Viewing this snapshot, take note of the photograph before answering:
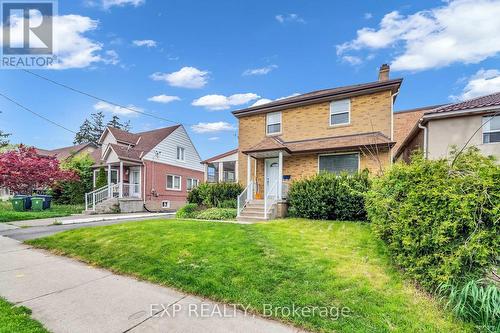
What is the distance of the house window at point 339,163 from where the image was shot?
12.3 meters

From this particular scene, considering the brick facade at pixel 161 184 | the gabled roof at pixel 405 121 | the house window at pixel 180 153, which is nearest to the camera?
the gabled roof at pixel 405 121

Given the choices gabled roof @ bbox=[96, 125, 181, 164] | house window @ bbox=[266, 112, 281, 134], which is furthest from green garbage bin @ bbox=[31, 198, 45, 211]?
house window @ bbox=[266, 112, 281, 134]

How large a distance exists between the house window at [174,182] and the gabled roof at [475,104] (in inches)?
805

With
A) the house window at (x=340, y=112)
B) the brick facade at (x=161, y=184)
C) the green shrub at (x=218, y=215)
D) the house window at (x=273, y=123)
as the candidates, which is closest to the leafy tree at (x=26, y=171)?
the brick facade at (x=161, y=184)

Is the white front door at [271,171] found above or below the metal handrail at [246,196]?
above

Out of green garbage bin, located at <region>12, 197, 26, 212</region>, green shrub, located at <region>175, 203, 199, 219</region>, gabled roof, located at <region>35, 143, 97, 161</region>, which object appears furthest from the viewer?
gabled roof, located at <region>35, 143, 97, 161</region>

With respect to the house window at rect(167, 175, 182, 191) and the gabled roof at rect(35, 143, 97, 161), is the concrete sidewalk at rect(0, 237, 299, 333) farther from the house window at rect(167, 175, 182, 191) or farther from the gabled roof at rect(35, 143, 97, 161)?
the gabled roof at rect(35, 143, 97, 161)

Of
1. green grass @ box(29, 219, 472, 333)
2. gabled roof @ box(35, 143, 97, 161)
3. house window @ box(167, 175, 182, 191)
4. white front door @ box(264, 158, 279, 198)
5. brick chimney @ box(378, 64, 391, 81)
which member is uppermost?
brick chimney @ box(378, 64, 391, 81)

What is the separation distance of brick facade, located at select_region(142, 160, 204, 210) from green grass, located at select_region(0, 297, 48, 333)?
60.7ft

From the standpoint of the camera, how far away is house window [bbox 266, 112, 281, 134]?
49.1 feet

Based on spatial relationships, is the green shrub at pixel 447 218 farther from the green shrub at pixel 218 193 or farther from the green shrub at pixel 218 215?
the green shrub at pixel 218 193

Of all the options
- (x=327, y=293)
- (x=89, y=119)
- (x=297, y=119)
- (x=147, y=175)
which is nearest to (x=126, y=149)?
(x=147, y=175)

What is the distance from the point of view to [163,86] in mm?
21312

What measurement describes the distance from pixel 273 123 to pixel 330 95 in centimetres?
364
